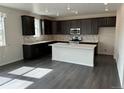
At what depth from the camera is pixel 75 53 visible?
5.37m

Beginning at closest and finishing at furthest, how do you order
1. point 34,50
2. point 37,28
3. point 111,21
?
point 34,50, point 111,21, point 37,28

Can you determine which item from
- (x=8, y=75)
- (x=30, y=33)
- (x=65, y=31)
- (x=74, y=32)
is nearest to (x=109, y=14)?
(x=74, y=32)

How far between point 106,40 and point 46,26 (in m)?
4.13

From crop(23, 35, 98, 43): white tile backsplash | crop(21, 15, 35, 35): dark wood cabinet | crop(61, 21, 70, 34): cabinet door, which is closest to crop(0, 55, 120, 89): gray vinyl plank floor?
crop(21, 15, 35, 35): dark wood cabinet

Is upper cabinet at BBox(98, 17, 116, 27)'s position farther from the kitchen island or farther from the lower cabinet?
the lower cabinet

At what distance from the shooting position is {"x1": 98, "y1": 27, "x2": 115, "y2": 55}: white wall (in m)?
7.03

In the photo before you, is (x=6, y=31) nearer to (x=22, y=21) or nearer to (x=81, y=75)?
(x=22, y=21)

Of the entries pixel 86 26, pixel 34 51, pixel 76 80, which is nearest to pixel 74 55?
pixel 76 80

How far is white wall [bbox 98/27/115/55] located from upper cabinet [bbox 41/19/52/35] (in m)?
3.56

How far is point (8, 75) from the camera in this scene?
3910 mm

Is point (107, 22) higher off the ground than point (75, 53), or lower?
higher

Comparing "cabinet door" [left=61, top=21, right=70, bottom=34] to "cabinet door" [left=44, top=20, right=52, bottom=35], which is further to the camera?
"cabinet door" [left=61, top=21, right=70, bottom=34]

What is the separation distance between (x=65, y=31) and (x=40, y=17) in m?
2.00

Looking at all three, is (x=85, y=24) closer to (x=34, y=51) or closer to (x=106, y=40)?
(x=106, y=40)
